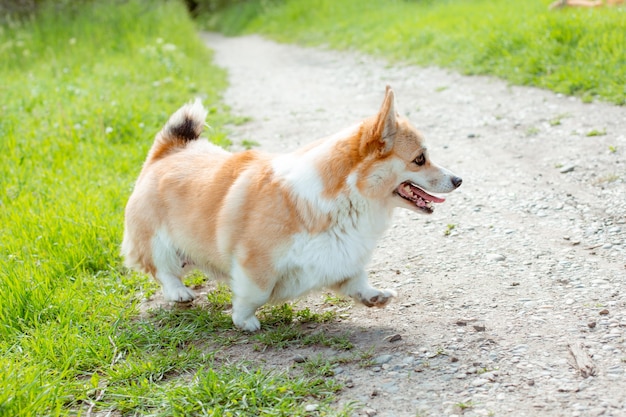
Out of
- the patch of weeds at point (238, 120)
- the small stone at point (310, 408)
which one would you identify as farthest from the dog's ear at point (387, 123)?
the patch of weeds at point (238, 120)

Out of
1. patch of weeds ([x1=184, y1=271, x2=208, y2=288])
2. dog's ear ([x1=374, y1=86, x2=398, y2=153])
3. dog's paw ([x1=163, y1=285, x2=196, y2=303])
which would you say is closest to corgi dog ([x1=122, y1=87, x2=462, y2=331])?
dog's ear ([x1=374, y1=86, x2=398, y2=153])

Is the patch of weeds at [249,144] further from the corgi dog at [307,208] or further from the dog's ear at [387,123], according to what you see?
the dog's ear at [387,123]

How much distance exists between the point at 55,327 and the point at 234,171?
4.10 feet

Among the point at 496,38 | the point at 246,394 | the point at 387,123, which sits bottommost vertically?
the point at 246,394

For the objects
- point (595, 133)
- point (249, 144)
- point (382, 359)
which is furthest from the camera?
point (249, 144)

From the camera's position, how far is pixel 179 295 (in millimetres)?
4047

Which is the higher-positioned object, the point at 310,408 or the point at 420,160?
→ the point at 420,160

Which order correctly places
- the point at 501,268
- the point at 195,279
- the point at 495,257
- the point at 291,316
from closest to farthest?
the point at 291,316
the point at 501,268
the point at 495,257
the point at 195,279

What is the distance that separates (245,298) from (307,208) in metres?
0.59

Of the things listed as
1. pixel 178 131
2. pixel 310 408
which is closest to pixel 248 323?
pixel 310 408

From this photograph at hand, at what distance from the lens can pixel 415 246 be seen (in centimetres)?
473

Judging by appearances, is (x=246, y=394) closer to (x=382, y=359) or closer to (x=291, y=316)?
(x=382, y=359)

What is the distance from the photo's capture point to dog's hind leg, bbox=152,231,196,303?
407 centimetres

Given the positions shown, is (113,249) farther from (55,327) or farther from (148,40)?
(148,40)
